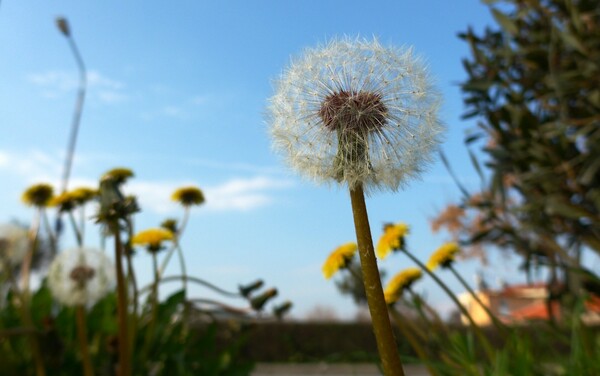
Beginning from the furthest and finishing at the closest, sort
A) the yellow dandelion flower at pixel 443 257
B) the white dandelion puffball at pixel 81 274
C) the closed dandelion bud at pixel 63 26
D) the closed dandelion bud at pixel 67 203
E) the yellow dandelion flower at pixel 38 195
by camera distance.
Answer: the yellow dandelion flower at pixel 38 195 < the closed dandelion bud at pixel 67 203 < the yellow dandelion flower at pixel 443 257 < the closed dandelion bud at pixel 63 26 < the white dandelion puffball at pixel 81 274

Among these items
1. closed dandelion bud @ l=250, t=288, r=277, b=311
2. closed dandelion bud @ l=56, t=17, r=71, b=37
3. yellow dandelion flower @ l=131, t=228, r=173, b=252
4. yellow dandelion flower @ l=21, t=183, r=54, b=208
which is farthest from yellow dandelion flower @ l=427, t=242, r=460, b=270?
yellow dandelion flower @ l=21, t=183, r=54, b=208

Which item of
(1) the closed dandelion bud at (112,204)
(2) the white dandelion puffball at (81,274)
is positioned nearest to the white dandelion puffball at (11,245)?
(2) the white dandelion puffball at (81,274)

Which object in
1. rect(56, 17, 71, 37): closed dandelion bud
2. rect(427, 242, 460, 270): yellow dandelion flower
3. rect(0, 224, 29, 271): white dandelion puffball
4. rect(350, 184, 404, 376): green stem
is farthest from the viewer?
rect(427, 242, 460, 270): yellow dandelion flower

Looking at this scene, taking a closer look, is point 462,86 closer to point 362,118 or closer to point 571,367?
point 571,367

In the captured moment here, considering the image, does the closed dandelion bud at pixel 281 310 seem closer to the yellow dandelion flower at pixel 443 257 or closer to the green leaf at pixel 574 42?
the yellow dandelion flower at pixel 443 257

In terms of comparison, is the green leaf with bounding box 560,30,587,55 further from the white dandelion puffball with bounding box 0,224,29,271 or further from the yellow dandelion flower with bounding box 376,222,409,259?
the white dandelion puffball with bounding box 0,224,29,271

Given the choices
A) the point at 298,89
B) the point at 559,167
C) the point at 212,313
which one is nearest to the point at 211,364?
the point at 212,313
